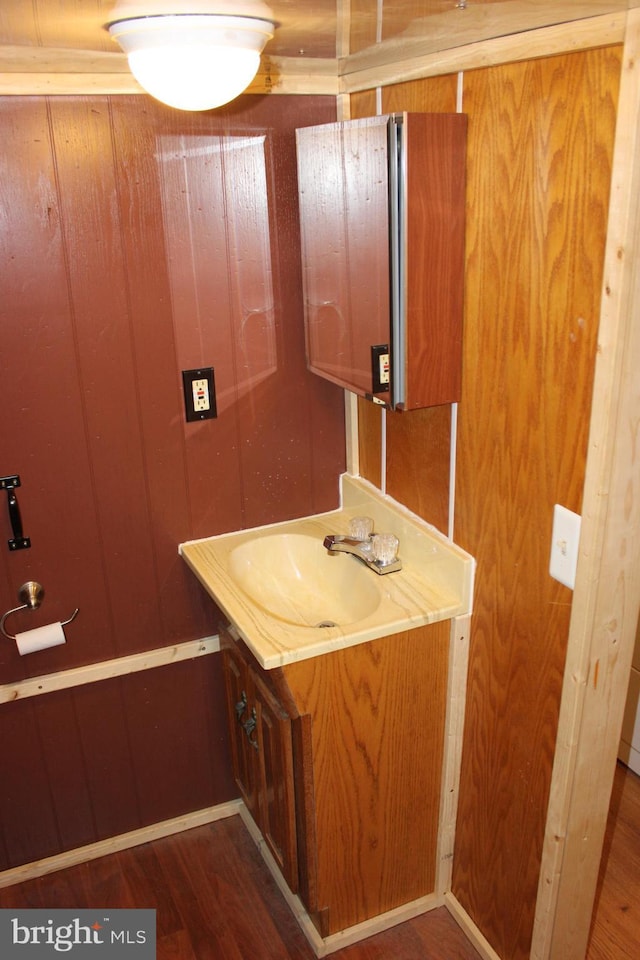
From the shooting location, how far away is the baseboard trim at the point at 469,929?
205cm

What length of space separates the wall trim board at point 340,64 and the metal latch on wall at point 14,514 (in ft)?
2.80

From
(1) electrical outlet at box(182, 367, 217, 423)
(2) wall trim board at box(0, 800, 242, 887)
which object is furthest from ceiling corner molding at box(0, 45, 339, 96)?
(2) wall trim board at box(0, 800, 242, 887)

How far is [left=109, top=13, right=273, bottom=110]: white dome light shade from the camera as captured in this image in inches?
54.6

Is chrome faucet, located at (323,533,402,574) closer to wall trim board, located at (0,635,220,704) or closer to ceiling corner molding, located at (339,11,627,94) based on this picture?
wall trim board, located at (0,635,220,704)

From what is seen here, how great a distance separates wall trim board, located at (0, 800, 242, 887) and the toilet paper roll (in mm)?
693

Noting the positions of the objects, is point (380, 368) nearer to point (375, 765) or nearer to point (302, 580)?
point (302, 580)

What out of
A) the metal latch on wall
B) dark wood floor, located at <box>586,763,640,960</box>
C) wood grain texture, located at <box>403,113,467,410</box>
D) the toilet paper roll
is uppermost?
wood grain texture, located at <box>403,113,467,410</box>

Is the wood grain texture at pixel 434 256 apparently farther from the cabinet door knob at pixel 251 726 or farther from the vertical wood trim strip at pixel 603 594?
the cabinet door knob at pixel 251 726

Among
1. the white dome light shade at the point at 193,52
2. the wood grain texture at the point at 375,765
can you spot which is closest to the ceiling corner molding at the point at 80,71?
the white dome light shade at the point at 193,52

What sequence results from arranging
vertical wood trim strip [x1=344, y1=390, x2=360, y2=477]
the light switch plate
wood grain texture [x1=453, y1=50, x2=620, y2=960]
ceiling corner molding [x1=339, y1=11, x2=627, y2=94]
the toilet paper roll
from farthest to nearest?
vertical wood trim strip [x1=344, y1=390, x2=360, y2=477] → the toilet paper roll → the light switch plate → wood grain texture [x1=453, y1=50, x2=620, y2=960] → ceiling corner molding [x1=339, y1=11, x2=627, y2=94]

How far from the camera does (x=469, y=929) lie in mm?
2117

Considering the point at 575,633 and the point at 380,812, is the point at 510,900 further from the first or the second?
the point at 575,633

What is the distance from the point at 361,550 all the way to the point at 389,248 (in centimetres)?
75

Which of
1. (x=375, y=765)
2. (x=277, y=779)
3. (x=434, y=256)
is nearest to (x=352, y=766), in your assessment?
(x=375, y=765)
